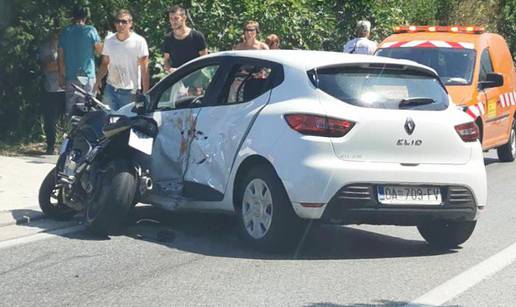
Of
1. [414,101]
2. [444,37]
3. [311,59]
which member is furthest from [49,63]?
[414,101]

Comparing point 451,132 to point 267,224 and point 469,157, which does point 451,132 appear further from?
point 267,224

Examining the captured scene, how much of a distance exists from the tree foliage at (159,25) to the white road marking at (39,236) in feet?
17.5

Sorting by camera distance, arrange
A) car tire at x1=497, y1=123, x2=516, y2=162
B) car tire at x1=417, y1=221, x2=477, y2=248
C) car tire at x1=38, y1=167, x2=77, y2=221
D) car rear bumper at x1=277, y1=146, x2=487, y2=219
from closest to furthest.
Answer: car rear bumper at x1=277, y1=146, x2=487, y2=219 < car tire at x1=417, y1=221, x2=477, y2=248 < car tire at x1=38, y1=167, x2=77, y2=221 < car tire at x1=497, y1=123, x2=516, y2=162

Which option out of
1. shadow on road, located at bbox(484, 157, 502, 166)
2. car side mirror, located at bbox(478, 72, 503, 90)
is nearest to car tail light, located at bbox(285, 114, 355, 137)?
car side mirror, located at bbox(478, 72, 503, 90)

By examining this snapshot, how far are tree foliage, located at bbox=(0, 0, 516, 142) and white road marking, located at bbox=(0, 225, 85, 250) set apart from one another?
5321 mm

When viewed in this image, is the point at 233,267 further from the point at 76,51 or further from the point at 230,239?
the point at 76,51

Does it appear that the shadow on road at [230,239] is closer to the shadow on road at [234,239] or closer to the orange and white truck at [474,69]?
the shadow on road at [234,239]

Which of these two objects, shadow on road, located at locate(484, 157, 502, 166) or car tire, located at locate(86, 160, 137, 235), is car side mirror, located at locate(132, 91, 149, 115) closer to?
car tire, located at locate(86, 160, 137, 235)

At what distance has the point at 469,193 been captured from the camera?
914cm

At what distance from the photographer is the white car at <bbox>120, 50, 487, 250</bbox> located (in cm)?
866

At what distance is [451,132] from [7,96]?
25.3 ft

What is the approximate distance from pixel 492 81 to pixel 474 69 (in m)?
0.28

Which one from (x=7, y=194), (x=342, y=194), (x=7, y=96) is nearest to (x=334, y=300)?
(x=342, y=194)

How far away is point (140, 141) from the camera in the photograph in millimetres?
9750
